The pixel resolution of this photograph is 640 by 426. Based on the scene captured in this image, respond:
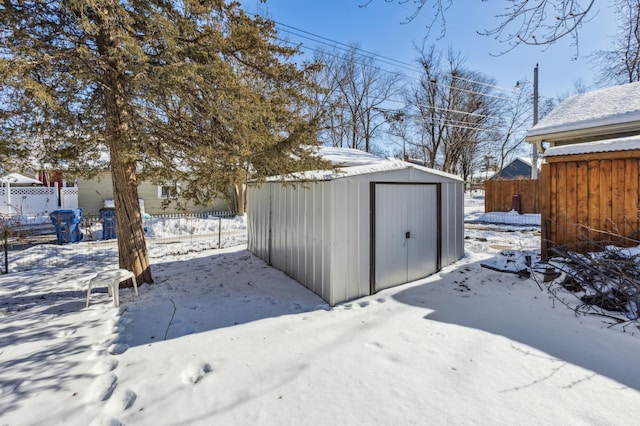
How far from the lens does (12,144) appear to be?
167 inches

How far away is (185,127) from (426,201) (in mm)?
4198

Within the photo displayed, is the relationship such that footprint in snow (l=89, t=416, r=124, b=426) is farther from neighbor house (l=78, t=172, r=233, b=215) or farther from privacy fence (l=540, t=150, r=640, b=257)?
neighbor house (l=78, t=172, r=233, b=215)

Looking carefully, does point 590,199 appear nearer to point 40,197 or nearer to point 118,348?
point 118,348

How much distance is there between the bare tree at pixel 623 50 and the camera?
374 cm

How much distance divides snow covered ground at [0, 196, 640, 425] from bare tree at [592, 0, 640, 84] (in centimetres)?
358

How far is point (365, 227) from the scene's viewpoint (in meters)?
4.70

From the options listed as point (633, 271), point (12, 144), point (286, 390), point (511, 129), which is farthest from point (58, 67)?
point (511, 129)

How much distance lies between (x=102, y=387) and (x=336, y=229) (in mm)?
2973

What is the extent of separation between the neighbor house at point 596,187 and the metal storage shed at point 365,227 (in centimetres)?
157

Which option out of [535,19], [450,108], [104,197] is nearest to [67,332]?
[535,19]

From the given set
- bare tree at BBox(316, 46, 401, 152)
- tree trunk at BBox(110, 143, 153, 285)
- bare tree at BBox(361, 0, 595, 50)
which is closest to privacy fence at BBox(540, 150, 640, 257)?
bare tree at BBox(361, 0, 595, 50)

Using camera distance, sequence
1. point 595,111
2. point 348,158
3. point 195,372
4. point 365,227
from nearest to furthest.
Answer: point 195,372
point 365,227
point 595,111
point 348,158

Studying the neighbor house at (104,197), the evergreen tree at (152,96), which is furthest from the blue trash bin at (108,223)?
the evergreen tree at (152,96)

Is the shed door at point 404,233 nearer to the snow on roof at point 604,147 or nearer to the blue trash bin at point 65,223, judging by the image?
the snow on roof at point 604,147
